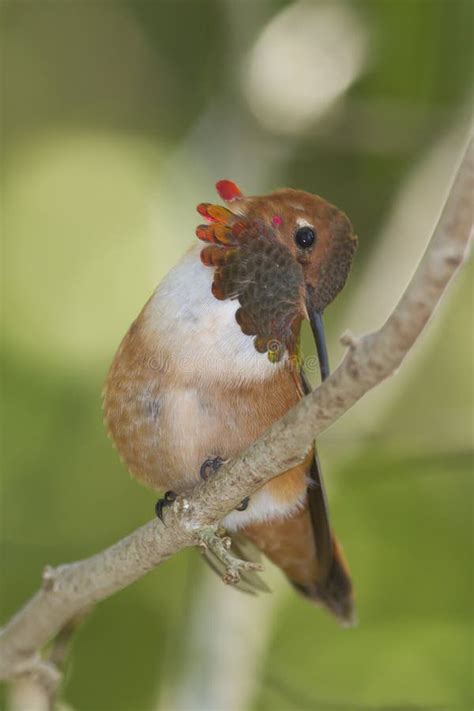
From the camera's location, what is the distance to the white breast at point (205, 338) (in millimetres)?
2816

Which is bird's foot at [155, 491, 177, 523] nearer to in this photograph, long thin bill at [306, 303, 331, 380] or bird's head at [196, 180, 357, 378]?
bird's head at [196, 180, 357, 378]

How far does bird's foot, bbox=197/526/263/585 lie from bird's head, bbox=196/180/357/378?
1.82 feet

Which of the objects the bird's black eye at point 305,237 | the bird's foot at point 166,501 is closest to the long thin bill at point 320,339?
the bird's black eye at point 305,237

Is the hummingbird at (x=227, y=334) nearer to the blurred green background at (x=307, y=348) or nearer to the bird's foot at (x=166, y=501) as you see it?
the bird's foot at (x=166, y=501)

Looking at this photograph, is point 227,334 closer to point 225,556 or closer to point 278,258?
point 278,258

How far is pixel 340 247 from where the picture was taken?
2721 millimetres

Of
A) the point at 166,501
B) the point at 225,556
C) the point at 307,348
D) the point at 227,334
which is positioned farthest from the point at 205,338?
the point at 307,348

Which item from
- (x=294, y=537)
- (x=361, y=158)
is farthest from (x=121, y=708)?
(x=361, y=158)

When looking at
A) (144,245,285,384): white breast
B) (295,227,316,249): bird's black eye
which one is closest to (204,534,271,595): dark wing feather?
(144,245,285,384): white breast

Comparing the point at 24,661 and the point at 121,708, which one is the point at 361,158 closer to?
the point at 121,708

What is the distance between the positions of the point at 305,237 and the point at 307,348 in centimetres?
144

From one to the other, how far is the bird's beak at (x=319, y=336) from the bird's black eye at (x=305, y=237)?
14cm

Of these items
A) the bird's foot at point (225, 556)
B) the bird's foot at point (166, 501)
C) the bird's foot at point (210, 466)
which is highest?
the bird's foot at point (166, 501)

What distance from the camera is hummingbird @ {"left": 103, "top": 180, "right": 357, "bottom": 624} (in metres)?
2.77
